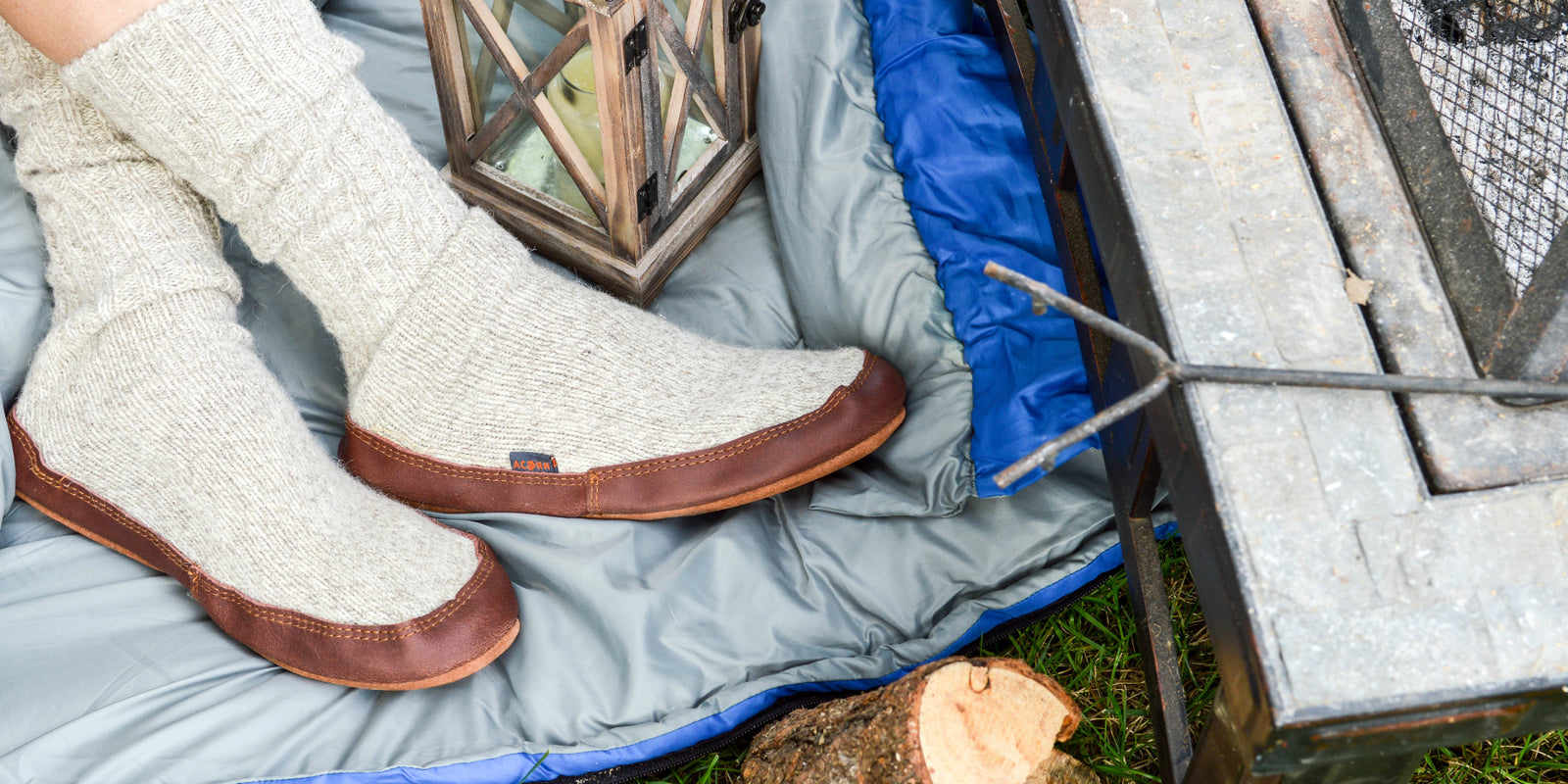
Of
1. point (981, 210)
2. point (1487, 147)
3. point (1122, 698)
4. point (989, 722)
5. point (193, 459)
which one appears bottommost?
point (1122, 698)

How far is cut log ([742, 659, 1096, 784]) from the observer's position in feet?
2.60

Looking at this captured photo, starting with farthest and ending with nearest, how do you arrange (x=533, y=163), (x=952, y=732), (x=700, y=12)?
1. (x=533, y=163)
2. (x=700, y=12)
3. (x=952, y=732)

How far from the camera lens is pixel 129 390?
Answer: 93 centimetres

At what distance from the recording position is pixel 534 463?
986 millimetres

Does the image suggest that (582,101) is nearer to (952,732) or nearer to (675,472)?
(675,472)

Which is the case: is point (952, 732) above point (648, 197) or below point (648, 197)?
below

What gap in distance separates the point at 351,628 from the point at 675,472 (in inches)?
11.4

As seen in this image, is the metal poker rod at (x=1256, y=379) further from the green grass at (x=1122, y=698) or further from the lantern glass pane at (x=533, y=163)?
the lantern glass pane at (x=533, y=163)

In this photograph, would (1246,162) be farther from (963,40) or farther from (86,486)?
(86,486)

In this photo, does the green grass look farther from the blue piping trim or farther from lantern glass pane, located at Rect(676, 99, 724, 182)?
lantern glass pane, located at Rect(676, 99, 724, 182)

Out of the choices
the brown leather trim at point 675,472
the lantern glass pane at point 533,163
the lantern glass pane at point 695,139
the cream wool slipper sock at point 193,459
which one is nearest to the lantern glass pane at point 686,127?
the lantern glass pane at point 695,139

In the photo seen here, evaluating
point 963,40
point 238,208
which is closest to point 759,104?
Answer: point 963,40

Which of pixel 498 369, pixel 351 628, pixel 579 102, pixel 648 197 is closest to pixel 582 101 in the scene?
pixel 579 102

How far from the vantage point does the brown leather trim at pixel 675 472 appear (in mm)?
980
